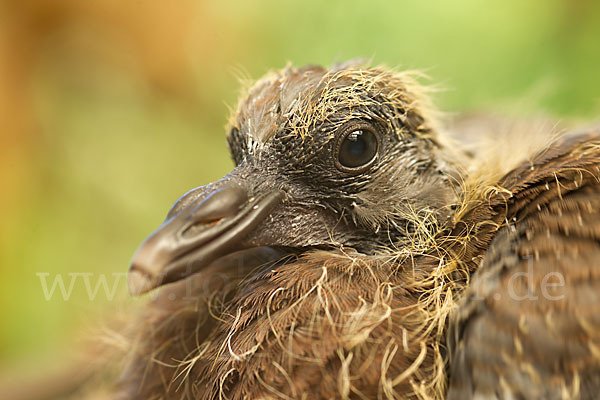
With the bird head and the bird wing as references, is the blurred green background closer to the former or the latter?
the bird head

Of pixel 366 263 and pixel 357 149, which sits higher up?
pixel 357 149

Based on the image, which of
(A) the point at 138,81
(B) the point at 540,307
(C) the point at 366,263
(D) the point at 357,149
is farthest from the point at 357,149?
(A) the point at 138,81

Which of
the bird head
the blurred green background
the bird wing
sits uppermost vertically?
the blurred green background

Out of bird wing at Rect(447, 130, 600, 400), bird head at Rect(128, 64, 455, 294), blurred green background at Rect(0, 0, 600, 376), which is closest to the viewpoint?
bird wing at Rect(447, 130, 600, 400)

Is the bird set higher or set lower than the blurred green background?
lower

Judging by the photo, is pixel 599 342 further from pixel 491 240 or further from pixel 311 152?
pixel 311 152

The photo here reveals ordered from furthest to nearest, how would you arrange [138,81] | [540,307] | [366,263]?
[138,81] < [366,263] < [540,307]

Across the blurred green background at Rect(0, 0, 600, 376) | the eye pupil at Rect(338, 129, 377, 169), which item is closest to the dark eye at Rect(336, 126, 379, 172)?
the eye pupil at Rect(338, 129, 377, 169)

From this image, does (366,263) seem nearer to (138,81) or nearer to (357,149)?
(357,149)
